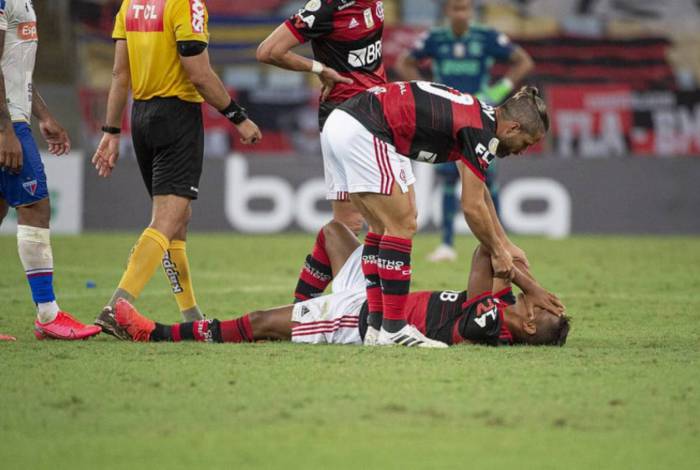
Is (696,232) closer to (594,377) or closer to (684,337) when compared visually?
(684,337)

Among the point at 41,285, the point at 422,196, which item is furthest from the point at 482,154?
the point at 422,196

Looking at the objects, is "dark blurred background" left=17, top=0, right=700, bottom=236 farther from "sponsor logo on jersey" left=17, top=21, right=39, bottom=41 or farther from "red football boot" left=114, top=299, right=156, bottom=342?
"red football boot" left=114, top=299, right=156, bottom=342

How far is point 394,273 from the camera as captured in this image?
6.57 metres

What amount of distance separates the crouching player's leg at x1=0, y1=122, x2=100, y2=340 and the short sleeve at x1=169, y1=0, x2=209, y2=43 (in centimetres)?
100

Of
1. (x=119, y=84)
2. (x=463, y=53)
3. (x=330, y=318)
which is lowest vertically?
(x=330, y=318)

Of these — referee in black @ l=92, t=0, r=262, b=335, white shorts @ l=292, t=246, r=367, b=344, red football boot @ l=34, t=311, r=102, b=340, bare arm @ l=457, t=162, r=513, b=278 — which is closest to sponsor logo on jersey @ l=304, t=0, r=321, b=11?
referee in black @ l=92, t=0, r=262, b=335

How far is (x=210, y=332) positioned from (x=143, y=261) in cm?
55

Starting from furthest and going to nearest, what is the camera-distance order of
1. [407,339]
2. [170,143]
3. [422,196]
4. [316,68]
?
1. [422,196]
2. [316,68]
3. [170,143]
4. [407,339]

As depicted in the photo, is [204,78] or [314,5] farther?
[314,5]

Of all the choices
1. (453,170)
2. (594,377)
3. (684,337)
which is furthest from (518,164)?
(594,377)

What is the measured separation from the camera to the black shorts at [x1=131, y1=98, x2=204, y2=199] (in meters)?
7.15

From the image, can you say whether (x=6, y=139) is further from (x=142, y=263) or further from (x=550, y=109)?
(x=550, y=109)

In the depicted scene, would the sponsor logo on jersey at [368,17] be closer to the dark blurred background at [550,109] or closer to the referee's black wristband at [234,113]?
the referee's black wristband at [234,113]

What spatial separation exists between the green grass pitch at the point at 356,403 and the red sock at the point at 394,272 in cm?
29
